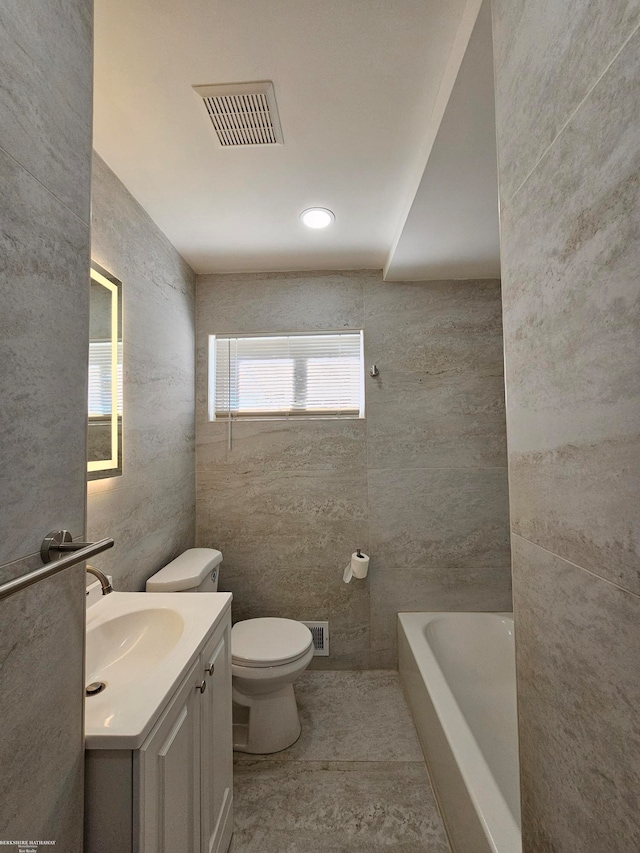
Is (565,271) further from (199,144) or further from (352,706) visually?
(352,706)

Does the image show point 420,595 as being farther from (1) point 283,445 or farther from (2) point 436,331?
(2) point 436,331

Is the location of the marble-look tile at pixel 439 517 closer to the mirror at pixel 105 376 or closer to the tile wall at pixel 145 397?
the tile wall at pixel 145 397

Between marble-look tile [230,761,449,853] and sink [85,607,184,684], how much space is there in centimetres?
83

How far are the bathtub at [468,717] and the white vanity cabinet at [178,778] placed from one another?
764 mm

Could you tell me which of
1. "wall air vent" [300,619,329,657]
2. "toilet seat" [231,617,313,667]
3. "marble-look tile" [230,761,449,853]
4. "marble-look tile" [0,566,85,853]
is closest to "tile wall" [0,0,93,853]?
"marble-look tile" [0,566,85,853]

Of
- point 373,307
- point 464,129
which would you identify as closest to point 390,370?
point 373,307

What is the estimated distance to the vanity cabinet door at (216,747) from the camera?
1252 mm

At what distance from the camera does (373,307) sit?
8.89ft

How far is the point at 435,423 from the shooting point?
267 centimetres

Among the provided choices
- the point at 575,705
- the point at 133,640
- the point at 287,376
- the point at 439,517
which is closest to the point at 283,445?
the point at 287,376

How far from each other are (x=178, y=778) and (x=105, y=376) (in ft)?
4.24

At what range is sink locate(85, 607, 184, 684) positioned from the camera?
49.6 inches

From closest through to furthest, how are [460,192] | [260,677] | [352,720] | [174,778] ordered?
[174,778], [460,192], [260,677], [352,720]

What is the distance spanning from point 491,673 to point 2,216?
2730mm
